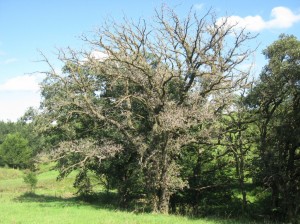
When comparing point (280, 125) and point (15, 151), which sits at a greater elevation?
point (15, 151)

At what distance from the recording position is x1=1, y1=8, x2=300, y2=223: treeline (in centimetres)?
1845

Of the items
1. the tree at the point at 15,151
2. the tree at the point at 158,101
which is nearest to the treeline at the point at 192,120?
the tree at the point at 158,101

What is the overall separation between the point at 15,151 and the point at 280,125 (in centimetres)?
6287

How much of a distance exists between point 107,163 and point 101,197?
5.11 m

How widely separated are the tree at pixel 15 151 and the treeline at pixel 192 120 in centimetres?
5264

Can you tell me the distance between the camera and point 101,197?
26.1m

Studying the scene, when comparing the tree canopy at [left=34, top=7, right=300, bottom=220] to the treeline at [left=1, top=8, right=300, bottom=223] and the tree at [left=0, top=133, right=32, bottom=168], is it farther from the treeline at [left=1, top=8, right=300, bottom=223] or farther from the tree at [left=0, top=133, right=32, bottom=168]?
the tree at [left=0, top=133, right=32, bottom=168]

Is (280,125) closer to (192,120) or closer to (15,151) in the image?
(192,120)

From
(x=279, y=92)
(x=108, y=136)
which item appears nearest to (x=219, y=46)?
(x=279, y=92)

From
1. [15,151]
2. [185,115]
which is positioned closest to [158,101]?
[185,115]

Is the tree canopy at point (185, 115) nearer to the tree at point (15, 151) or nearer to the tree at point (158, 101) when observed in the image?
the tree at point (158, 101)

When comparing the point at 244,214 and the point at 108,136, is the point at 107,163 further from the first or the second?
the point at 244,214

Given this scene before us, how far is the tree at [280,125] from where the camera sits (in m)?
17.6

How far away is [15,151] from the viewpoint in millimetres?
70938
